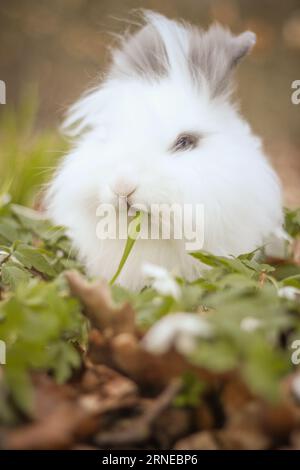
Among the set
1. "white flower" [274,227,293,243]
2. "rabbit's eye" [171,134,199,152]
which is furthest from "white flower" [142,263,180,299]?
"white flower" [274,227,293,243]

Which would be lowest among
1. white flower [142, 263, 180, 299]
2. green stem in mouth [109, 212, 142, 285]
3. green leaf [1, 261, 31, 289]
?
white flower [142, 263, 180, 299]

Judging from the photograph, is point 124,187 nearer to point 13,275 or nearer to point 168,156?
point 168,156

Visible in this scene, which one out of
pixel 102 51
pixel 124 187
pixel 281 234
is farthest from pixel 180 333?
pixel 102 51

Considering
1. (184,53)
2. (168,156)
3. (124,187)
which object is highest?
(184,53)

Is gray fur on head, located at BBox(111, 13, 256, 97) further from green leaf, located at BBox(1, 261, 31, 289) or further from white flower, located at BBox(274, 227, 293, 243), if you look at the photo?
green leaf, located at BBox(1, 261, 31, 289)

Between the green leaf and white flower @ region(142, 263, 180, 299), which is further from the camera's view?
the green leaf

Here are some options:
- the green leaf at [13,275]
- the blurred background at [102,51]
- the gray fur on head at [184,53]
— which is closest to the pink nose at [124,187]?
the green leaf at [13,275]
